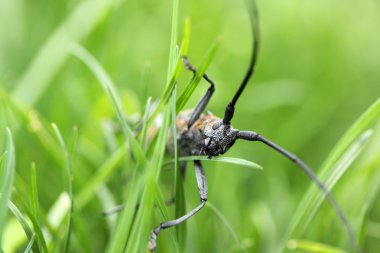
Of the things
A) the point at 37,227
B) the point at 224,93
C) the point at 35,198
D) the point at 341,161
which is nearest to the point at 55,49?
the point at 224,93

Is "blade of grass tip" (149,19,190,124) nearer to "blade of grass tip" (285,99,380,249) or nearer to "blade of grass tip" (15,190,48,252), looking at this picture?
"blade of grass tip" (15,190,48,252)

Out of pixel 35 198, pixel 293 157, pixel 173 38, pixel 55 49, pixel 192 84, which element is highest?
pixel 55 49

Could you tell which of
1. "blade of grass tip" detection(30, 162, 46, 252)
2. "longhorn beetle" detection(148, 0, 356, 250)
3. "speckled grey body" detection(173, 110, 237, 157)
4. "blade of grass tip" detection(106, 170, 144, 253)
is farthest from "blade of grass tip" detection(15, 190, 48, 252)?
"speckled grey body" detection(173, 110, 237, 157)

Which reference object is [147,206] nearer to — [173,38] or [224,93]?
[173,38]

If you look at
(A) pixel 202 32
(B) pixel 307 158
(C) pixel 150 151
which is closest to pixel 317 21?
(A) pixel 202 32

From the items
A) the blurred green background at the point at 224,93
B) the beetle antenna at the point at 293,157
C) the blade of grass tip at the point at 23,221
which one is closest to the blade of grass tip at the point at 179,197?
the beetle antenna at the point at 293,157

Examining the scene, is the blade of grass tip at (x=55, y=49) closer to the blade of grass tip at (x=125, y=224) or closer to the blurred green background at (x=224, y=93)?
the blurred green background at (x=224, y=93)

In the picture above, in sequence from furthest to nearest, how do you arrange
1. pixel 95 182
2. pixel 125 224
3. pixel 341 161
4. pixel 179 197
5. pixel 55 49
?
pixel 55 49, pixel 95 182, pixel 341 161, pixel 179 197, pixel 125 224
